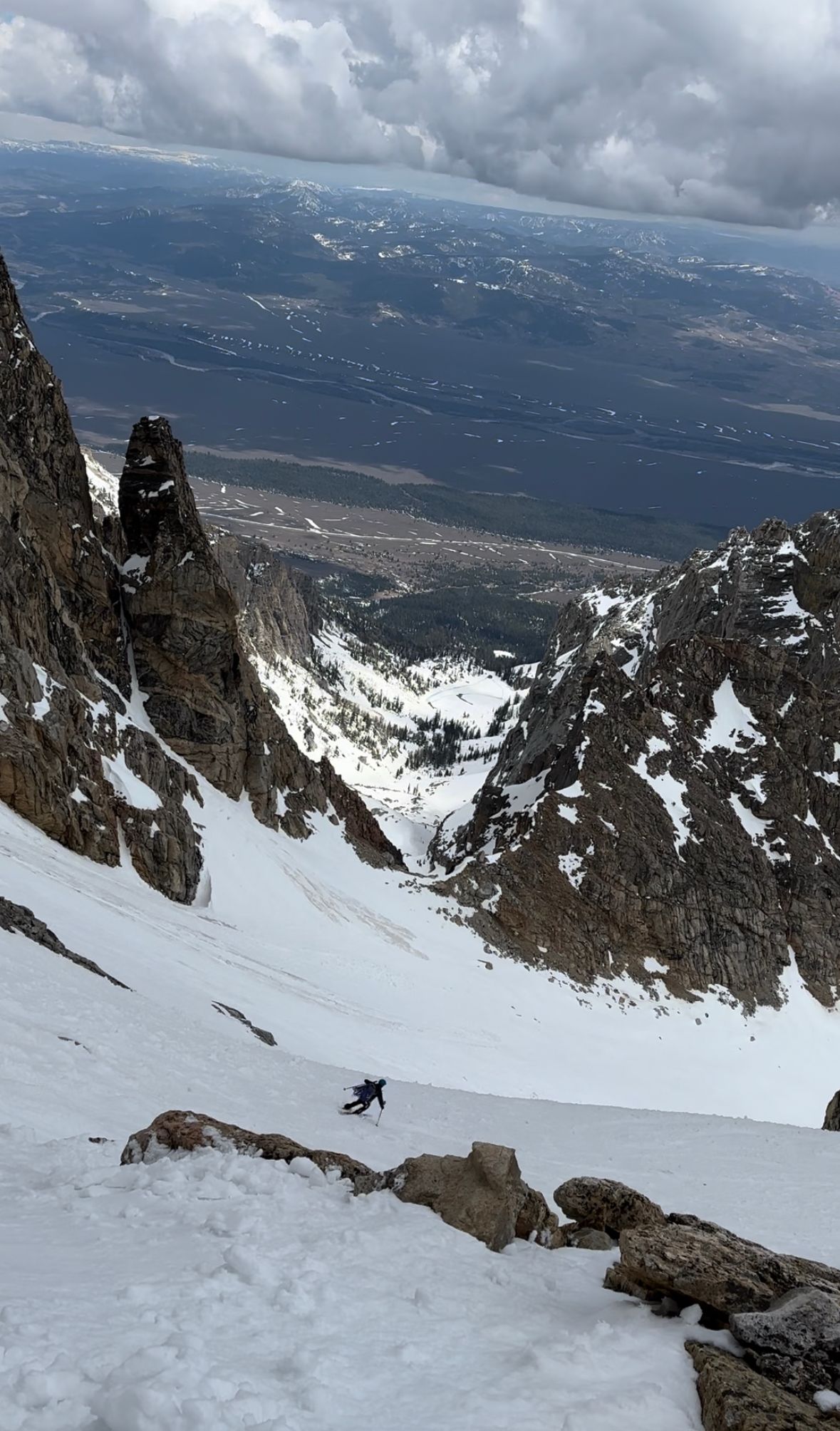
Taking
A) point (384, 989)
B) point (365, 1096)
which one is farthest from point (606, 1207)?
point (384, 989)

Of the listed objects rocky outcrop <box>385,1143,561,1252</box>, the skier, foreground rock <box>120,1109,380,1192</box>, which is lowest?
the skier

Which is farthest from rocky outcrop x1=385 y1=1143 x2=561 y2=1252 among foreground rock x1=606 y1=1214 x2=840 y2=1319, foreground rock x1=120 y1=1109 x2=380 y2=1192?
foreground rock x1=606 y1=1214 x2=840 y2=1319

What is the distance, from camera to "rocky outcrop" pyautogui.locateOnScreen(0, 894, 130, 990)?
2508cm

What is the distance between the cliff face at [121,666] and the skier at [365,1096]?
79.2ft

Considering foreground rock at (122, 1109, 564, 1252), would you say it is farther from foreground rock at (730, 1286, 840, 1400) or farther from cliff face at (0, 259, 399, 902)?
cliff face at (0, 259, 399, 902)

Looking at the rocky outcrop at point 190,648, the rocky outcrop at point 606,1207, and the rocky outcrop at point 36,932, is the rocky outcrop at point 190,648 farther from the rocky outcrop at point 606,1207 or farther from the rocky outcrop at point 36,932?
the rocky outcrop at point 606,1207

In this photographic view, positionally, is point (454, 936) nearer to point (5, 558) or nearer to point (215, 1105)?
point (5, 558)

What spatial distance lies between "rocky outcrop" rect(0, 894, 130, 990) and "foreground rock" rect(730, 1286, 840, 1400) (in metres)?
19.0

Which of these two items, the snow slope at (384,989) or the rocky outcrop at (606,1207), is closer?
the rocky outcrop at (606,1207)

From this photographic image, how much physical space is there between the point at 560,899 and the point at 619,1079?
54.4 feet

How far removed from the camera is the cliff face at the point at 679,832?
66000mm

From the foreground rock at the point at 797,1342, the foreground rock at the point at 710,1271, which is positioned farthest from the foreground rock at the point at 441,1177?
the foreground rock at the point at 797,1342

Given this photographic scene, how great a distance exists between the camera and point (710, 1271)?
10492mm

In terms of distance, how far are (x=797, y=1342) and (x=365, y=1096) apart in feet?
41.9
